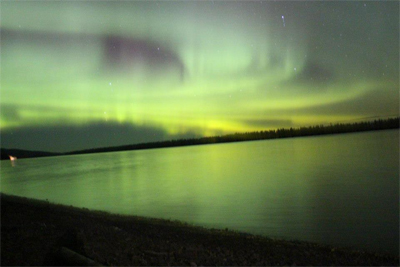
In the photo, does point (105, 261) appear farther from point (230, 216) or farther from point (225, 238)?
point (230, 216)

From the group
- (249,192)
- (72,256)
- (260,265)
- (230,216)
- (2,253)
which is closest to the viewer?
(72,256)

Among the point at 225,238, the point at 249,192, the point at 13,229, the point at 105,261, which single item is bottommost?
the point at 249,192

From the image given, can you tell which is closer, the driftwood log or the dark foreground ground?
the driftwood log

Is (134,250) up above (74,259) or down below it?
below

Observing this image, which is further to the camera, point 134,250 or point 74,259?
point 134,250

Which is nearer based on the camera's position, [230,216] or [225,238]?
[225,238]

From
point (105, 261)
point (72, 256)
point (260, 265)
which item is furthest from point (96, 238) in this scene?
point (260, 265)

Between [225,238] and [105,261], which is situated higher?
[105,261]

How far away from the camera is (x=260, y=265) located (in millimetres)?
6414

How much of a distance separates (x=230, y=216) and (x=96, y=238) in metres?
9.57

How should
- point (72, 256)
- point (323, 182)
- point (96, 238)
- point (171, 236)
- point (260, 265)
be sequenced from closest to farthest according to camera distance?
1. point (72, 256)
2. point (260, 265)
3. point (96, 238)
4. point (171, 236)
5. point (323, 182)

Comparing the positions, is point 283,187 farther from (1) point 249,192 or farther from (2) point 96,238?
(2) point 96,238

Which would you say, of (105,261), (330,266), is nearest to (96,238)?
(105,261)

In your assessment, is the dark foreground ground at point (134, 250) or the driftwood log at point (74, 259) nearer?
the driftwood log at point (74, 259)
